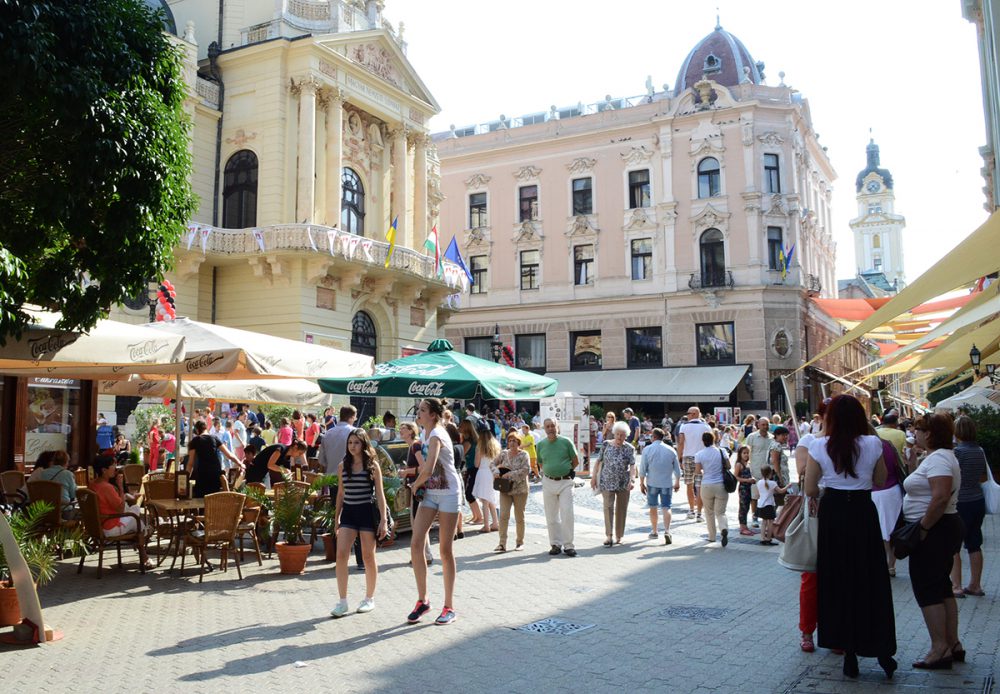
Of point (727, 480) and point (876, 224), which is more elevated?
point (876, 224)

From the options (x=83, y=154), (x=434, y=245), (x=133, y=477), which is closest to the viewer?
(x=83, y=154)

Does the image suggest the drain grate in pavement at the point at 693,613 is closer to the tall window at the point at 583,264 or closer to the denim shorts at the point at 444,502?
the denim shorts at the point at 444,502

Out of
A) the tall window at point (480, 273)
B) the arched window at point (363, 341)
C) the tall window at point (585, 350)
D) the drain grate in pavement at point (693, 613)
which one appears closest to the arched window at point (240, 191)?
the arched window at point (363, 341)

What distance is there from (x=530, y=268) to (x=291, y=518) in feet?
109

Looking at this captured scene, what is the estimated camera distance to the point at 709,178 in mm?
37969

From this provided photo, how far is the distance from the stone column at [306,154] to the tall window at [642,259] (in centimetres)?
1894

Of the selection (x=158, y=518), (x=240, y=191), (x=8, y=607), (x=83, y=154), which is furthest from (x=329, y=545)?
(x=240, y=191)

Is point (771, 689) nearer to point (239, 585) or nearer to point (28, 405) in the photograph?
point (239, 585)

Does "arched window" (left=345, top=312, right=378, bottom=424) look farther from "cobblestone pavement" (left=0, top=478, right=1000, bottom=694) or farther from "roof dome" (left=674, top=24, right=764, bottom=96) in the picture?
"roof dome" (left=674, top=24, right=764, bottom=96)

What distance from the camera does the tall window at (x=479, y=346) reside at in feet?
140

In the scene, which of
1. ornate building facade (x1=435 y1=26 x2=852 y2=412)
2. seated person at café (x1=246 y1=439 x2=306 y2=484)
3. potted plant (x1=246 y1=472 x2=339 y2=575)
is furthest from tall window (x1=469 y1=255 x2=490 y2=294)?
potted plant (x1=246 y1=472 x2=339 y2=575)

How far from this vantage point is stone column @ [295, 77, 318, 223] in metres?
25.4

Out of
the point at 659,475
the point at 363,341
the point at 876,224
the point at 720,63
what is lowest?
the point at 659,475

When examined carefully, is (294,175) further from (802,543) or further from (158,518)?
(802,543)
